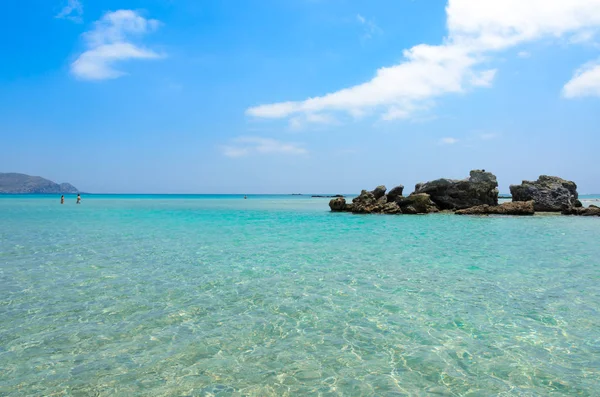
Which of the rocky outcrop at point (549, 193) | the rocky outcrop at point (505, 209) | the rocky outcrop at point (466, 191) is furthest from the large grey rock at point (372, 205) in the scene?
the rocky outcrop at point (549, 193)

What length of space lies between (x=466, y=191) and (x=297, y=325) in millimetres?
42998

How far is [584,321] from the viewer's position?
761cm

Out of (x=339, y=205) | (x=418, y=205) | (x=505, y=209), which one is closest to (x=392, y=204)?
(x=418, y=205)

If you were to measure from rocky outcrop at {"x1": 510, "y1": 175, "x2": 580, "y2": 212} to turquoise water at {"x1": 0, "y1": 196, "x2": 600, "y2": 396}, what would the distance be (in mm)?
34826

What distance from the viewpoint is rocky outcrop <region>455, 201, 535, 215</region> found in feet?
133

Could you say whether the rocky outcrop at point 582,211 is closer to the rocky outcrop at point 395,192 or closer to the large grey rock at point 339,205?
the rocky outcrop at point 395,192

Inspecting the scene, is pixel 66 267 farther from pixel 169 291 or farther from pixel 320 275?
pixel 320 275

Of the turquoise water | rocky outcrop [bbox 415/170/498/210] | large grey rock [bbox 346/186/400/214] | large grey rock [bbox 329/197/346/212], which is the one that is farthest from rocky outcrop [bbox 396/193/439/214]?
the turquoise water

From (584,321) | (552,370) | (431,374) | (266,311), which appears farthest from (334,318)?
(584,321)

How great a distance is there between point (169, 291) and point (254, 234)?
13.6m

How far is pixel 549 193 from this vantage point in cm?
4441

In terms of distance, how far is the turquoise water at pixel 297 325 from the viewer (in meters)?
5.21

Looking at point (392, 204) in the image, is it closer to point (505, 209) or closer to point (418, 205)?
point (418, 205)

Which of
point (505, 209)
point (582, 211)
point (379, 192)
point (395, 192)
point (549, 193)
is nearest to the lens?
point (582, 211)
